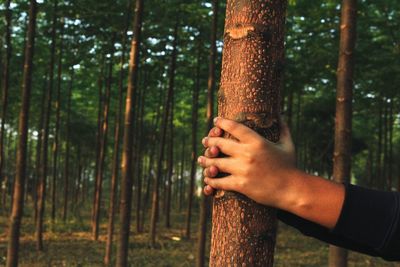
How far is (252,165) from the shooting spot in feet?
4.62

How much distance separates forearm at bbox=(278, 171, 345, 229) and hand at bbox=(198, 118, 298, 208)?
0.07 ft

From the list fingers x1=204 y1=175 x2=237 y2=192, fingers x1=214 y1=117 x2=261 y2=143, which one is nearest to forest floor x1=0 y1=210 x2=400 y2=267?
fingers x1=204 y1=175 x2=237 y2=192

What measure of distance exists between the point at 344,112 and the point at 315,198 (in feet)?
16.3

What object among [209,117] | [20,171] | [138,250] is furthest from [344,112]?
[138,250]

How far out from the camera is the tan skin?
1.39m

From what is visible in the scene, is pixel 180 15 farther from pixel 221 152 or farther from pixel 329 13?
pixel 221 152

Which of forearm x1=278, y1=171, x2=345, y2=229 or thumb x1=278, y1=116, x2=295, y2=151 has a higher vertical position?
thumb x1=278, y1=116, x2=295, y2=151

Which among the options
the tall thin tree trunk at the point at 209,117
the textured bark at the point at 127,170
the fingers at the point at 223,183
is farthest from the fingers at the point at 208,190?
the tall thin tree trunk at the point at 209,117

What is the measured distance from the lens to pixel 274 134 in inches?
65.8

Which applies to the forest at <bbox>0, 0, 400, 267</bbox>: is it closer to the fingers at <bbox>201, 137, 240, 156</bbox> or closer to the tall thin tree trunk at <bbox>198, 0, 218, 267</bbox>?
the tall thin tree trunk at <bbox>198, 0, 218, 267</bbox>

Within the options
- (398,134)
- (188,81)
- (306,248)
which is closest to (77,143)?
(188,81)

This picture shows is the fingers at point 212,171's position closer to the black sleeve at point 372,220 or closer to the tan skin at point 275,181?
the tan skin at point 275,181

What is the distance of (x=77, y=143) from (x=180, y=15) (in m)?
17.0

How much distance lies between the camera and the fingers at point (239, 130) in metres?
1.46
